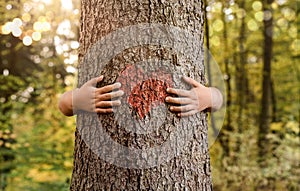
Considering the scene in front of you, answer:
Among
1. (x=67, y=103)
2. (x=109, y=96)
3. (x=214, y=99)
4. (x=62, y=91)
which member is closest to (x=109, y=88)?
(x=109, y=96)

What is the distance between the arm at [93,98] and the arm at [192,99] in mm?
242

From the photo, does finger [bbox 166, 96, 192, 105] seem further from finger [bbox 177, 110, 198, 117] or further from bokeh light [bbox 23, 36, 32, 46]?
bokeh light [bbox 23, 36, 32, 46]

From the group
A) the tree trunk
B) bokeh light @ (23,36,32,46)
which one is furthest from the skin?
the tree trunk

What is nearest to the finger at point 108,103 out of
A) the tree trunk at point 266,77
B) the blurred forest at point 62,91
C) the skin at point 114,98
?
the skin at point 114,98

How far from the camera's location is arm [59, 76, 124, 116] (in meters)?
1.91

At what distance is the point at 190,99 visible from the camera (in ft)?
6.50

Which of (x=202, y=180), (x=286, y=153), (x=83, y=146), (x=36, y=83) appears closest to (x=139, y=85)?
(x=83, y=146)

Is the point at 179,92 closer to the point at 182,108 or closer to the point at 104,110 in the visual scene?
the point at 182,108

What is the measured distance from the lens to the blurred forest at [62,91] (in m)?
6.13

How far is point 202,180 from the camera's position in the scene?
205 centimetres

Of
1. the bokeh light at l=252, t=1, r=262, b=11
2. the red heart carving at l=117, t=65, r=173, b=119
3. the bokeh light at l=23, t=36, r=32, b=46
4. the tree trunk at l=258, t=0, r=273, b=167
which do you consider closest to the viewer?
the red heart carving at l=117, t=65, r=173, b=119

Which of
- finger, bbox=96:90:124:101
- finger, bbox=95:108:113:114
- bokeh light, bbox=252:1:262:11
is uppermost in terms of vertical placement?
bokeh light, bbox=252:1:262:11

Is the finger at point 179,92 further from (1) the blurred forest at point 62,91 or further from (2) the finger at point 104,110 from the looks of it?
(1) the blurred forest at point 62,91

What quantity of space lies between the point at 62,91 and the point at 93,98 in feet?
15.5
